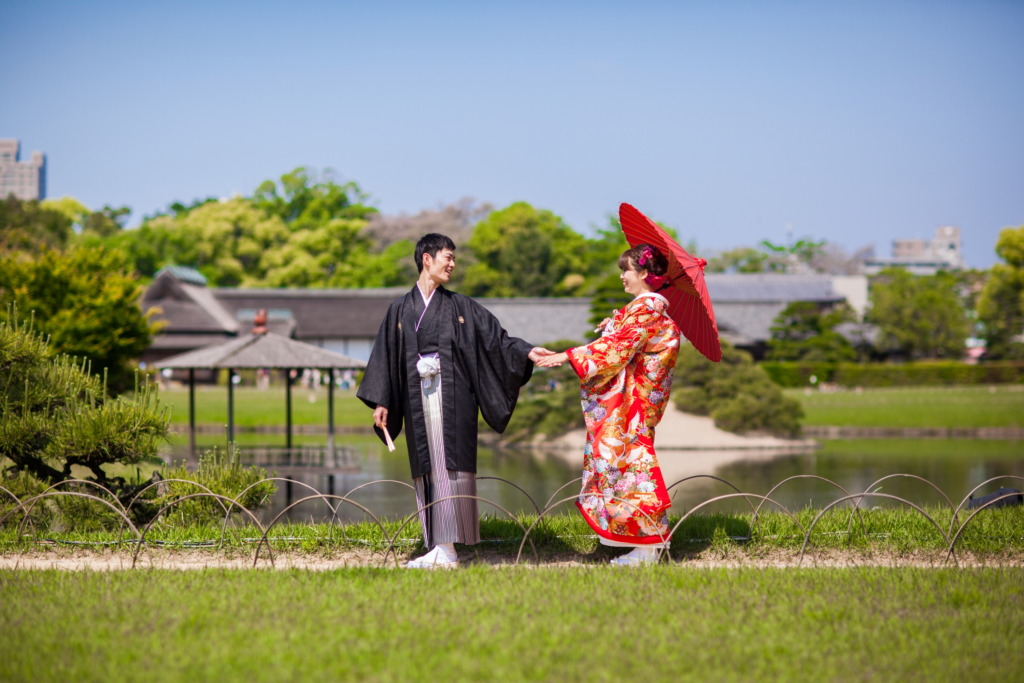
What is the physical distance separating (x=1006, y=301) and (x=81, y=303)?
33.7m

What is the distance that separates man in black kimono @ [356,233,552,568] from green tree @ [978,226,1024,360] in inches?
1460

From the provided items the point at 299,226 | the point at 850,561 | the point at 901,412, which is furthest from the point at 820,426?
the point at 299,226

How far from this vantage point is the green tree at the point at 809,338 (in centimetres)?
3488

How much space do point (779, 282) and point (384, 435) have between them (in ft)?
150

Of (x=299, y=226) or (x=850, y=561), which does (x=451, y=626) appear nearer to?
(x=850, y=561)

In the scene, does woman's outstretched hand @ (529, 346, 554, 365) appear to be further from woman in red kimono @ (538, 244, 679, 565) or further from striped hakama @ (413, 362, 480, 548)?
striped hakama @ (413, 362, 480, 548)

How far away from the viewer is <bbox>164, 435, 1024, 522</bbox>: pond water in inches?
456

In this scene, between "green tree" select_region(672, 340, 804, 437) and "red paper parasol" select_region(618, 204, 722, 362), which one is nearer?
"red paper parasol" select_region(618, 204, 722, 362)

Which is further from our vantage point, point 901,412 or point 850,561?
point 901,412

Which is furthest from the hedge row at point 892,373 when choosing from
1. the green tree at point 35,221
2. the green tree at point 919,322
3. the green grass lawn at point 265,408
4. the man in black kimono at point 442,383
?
the man in black kimono at point 442,383

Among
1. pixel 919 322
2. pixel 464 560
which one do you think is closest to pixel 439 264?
pixel 464 560

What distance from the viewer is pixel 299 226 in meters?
46.5

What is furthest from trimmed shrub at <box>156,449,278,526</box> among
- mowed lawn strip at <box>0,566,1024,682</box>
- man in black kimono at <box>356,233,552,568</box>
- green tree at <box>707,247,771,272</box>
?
green tree at <box>707,247,771,272</box>

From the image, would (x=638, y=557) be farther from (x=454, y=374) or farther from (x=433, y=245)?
(x=433, y=245)
